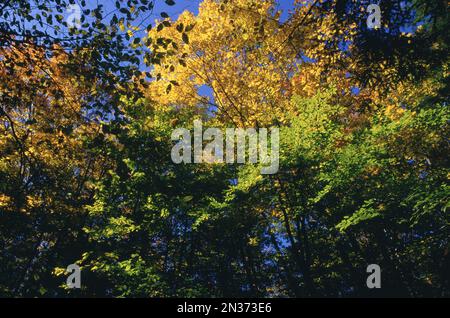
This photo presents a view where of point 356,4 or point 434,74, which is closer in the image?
point 356,4

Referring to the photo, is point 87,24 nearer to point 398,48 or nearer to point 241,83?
point 398,48

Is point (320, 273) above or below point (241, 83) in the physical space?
below

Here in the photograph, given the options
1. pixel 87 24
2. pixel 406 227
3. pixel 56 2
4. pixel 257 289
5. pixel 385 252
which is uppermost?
pixel 56 2

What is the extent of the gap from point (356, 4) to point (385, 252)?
1273cm

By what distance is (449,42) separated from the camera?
9.46 m

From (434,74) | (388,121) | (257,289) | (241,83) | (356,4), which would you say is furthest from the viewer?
(257,289)

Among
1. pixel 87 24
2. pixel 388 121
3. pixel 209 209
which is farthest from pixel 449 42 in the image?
pixel 87 24

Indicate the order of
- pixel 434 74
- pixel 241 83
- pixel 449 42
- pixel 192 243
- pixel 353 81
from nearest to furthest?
pixel 353 81 → pixel 449 42 → pixel 434 74 → pixel 241 83 → pixel 192 243

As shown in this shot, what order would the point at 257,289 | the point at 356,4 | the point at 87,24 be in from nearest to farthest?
the point at 87,24
the point at 356,4
the point at 257,289

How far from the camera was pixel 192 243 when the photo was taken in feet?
48.3

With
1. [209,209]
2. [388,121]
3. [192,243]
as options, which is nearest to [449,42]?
[388,121]

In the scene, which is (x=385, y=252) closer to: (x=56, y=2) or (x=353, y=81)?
(x=353, y=81)

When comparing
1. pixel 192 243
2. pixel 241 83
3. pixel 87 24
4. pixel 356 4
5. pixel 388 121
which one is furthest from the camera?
pixel 192 243

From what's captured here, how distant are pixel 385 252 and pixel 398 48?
11.7m
